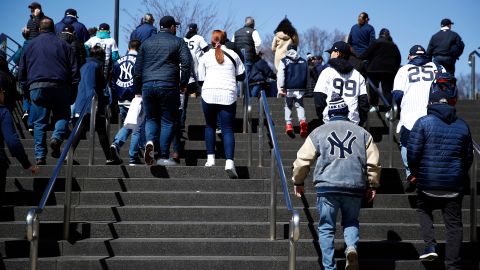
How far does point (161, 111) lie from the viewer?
39.9 ft

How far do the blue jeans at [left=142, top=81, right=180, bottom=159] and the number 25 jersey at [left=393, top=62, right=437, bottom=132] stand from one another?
121 inches

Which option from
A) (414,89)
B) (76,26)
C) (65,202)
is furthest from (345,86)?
(76,26)

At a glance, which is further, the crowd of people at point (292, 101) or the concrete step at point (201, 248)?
the concrete step at point (201, 248)

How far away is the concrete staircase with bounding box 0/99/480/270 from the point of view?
32.2 ft

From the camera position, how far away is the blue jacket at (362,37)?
1908 centimetres

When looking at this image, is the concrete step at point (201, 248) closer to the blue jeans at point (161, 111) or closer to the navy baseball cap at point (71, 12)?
the blue jeans at point (161, 111)

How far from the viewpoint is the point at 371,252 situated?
1020cm

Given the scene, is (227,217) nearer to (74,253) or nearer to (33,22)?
(74,253)

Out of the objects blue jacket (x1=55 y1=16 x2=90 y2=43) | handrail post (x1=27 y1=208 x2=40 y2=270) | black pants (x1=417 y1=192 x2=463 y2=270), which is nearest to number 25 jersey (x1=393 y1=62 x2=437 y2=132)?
black pants (x1=417 y1=192 x2=463 y2=270)

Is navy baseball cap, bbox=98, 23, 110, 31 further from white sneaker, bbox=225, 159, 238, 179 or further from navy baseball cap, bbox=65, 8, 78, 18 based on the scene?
white sneaker, bbox=225, 159, 238, 179

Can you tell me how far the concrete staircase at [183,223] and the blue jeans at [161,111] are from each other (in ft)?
1.42

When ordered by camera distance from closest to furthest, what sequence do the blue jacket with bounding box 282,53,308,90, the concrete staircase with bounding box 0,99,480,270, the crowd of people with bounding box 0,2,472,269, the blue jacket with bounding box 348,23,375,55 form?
the crowd of people with bounding box 0,2,472,269 → the concrete staircase with bounding box 0,99,480,270 → the blue jacket with bounding box 282,53,308,90 → the blue jacket with bounding box 348,23,375,55

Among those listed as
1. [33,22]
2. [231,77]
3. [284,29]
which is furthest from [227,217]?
[33,22]

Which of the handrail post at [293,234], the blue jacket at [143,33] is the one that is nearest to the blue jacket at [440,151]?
the handrail post at [293,234]
